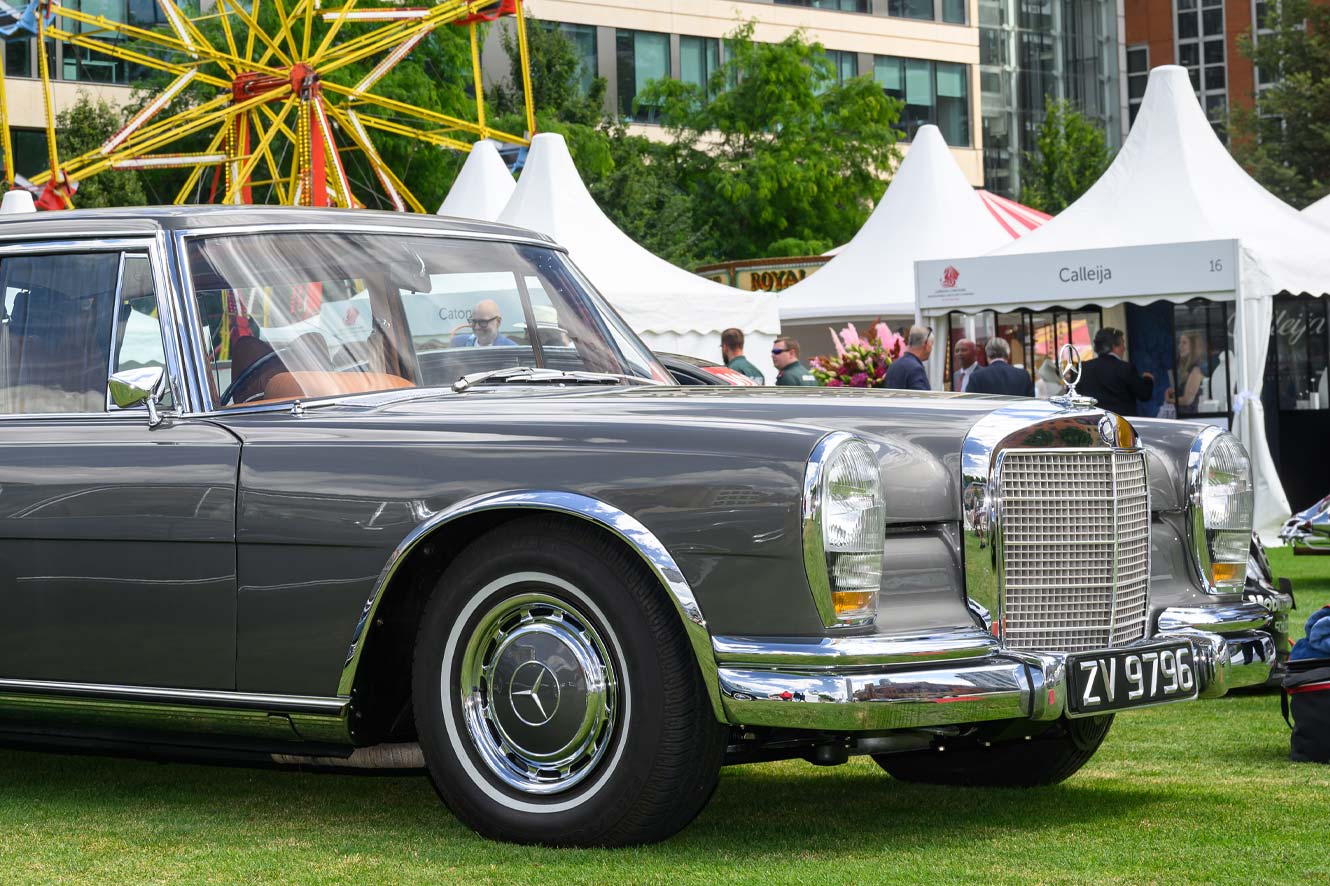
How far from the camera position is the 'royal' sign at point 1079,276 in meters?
14.6

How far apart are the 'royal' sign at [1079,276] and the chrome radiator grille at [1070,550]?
34.0 ft

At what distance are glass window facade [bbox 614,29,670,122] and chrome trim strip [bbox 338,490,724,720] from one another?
158 ft

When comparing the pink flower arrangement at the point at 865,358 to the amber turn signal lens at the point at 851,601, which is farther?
the pink flower arrangement at the point at 865,358

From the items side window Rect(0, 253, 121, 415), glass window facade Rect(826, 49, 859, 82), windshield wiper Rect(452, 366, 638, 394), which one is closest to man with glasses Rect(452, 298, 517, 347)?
windshield wiper Rect(452, 366, 638, 394)

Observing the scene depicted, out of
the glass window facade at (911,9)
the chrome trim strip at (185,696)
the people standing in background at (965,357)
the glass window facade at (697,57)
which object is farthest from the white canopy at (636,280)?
the glass window facade at (911,9)

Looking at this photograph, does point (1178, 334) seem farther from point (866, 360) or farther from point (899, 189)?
point (899, 189)

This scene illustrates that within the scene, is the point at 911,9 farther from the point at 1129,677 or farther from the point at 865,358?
the point at 1129,677

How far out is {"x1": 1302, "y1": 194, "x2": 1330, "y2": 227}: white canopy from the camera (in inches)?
617

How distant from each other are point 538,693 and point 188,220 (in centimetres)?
183

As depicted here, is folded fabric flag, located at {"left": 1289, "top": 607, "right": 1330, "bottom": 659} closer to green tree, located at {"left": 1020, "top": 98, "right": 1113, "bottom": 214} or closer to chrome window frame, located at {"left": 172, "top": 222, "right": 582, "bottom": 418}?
chrome window frame, located at {"left": 172, "top": 222, "right": 582, "bottom": 418}

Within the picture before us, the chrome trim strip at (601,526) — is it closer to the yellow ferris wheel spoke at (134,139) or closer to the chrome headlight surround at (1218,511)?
the chrome headlight surround at (1218,511)

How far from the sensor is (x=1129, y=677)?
4406 mm

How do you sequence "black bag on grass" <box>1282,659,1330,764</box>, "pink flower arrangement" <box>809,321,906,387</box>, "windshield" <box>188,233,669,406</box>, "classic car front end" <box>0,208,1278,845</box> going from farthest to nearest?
"pink flower arrangement" <box>809,321,906,387</box> → "black bag on grass" <box>1282,659,1330,764</box> → "windshield" <box>188,233,669,406</box> → "classic car front end" <box>0,208,1278,845</box>

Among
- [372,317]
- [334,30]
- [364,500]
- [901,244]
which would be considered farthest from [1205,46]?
[364,500]
